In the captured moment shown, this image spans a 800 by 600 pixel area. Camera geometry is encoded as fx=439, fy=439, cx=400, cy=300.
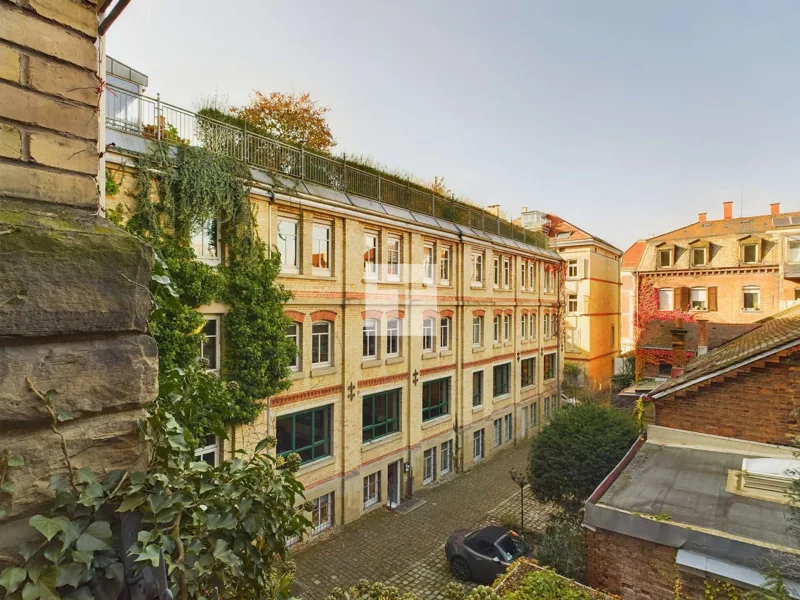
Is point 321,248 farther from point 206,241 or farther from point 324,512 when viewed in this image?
point 324,512

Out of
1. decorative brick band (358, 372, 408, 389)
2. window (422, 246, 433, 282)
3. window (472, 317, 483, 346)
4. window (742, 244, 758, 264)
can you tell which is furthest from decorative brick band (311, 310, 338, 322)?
window (742, 244, 758, 264)

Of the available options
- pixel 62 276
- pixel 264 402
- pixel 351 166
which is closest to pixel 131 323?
pixel 62 276

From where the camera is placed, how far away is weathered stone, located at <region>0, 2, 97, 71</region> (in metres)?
1.57

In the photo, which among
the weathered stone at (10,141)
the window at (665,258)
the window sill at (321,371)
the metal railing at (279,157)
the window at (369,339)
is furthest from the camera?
the window at (665,258)

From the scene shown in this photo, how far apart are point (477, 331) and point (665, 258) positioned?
19.3m

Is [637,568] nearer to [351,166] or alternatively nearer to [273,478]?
[273,478]

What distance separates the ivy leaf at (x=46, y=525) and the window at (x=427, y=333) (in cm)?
1806

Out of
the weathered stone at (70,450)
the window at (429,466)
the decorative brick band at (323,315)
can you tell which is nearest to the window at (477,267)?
the window at (429,466)

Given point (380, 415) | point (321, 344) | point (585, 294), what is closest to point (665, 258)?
point (585, 294)

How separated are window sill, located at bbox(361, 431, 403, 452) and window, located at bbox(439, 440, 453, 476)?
12.0 feet

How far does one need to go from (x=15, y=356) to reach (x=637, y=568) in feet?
35.4

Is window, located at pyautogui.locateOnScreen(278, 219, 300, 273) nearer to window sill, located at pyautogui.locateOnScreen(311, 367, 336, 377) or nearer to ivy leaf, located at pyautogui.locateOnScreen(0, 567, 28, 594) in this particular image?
window sill, located at pyautogui.locateOnScreen(311, 367, 336, 377)

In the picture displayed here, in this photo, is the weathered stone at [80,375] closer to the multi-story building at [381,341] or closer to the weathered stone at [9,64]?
the weathered stone at [9,64]

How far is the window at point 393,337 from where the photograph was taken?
58.5 ft
